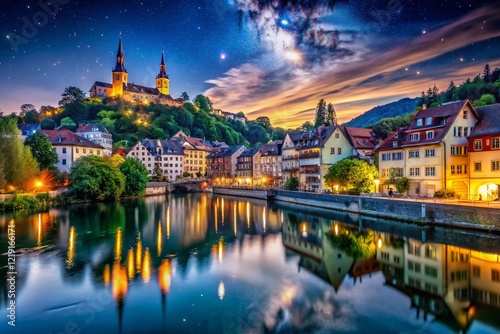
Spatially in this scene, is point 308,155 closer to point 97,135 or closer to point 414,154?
point 414,154

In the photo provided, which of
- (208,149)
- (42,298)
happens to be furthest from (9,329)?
(208,149)

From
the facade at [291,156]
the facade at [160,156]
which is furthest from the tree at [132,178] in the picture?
the facade at [291,156]

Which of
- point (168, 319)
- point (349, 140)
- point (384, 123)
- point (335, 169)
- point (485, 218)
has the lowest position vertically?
point (168, 319)

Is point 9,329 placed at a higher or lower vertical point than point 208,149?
lower

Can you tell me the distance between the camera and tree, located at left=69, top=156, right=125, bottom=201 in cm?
5794

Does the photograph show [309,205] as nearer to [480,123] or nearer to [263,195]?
[263,195]

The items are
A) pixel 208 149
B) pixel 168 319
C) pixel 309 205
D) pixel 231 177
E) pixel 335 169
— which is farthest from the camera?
pixel 208 149

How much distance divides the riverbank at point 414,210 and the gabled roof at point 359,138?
14.7m

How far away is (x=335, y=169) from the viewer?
153 feet

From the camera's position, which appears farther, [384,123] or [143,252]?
[384,123]

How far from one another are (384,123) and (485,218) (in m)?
48.5

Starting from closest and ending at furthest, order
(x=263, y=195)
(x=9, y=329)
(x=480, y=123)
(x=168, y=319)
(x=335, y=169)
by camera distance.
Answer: (x=9, y=329) → (x=168, y=319) → (x=480, y=123) → (x=335, y=169) → (x=263, y=195)

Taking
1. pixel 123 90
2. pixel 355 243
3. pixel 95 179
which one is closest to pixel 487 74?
pixel 355 243

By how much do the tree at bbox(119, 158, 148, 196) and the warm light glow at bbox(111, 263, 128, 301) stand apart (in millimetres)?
49535
